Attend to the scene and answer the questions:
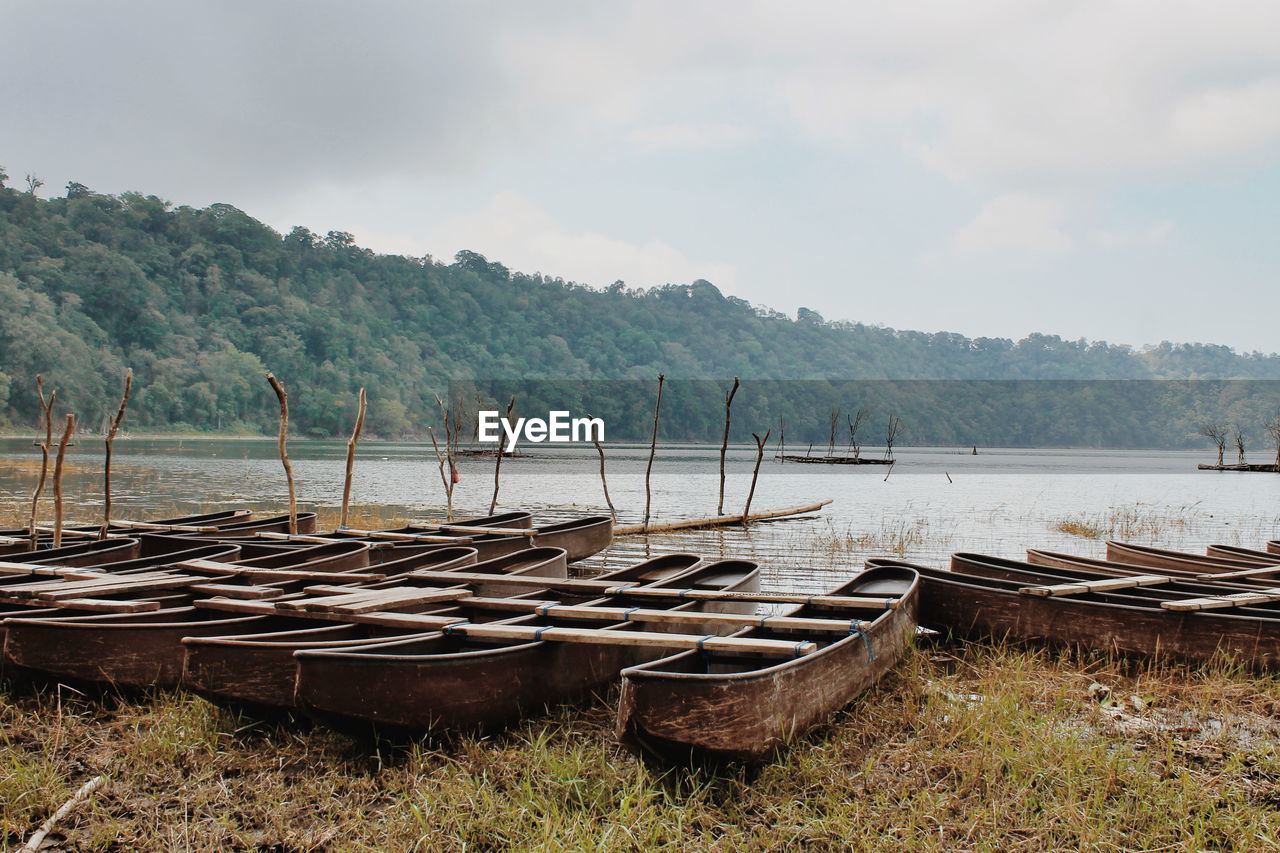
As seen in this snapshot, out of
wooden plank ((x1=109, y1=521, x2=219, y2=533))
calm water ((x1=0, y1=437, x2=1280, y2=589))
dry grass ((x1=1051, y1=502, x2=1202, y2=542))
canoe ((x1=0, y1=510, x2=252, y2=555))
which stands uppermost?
wooden plank ((x1=109, y1=521, x2=219, y2=533))

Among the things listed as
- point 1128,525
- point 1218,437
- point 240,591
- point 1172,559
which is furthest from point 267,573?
point 1218,437

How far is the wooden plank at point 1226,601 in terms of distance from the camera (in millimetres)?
5867

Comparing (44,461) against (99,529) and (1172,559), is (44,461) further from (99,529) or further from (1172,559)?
(1172,559)

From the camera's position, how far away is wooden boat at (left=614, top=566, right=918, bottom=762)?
3875 millimetres

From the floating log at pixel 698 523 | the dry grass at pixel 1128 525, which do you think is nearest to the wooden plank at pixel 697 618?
the floating log at pixel 698 523

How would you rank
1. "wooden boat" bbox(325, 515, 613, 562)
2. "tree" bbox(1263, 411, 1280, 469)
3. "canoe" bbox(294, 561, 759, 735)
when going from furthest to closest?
1. "tree" bbox(1263, 411, 1280, 469)
2. "wooden boat" bbox(325, 515, 613, 562)
3. "canoe" bbox(294, 561, 759, 735)

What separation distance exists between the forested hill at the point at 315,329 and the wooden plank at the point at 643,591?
62.3 meters

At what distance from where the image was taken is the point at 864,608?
5.76 m

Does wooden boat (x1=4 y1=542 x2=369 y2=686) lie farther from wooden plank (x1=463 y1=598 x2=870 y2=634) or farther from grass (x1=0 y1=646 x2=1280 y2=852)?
wooden plank (x1=463 y1=598 x2=870 y2=634)

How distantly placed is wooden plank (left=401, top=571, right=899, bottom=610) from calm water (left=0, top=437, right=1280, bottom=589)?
15.1ft

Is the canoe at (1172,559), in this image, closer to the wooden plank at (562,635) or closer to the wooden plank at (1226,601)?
the wooden plank at (1226,601)

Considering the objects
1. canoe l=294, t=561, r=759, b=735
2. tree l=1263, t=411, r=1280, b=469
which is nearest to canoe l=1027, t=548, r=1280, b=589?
canoe l=294, t=561, r=759, b=735

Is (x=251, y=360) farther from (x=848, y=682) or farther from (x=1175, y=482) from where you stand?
(x=848, y=682)

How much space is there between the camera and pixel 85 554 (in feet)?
25.2
